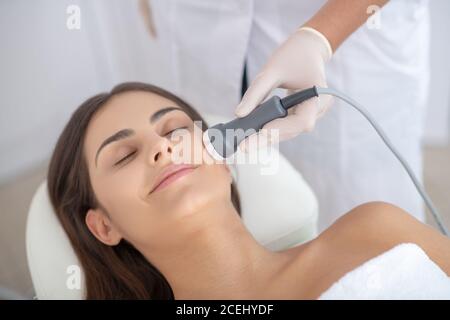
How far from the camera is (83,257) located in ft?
4.06

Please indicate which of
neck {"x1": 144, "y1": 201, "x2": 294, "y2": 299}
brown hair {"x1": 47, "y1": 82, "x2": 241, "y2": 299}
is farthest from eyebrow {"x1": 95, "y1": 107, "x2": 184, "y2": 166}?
neck {"x1": 144, "y1": 201, "x2": 294, "y2": 299}

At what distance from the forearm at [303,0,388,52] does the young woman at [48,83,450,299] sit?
1.21 ft

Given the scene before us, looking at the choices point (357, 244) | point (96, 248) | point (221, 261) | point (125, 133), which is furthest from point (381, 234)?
point (96, 248)

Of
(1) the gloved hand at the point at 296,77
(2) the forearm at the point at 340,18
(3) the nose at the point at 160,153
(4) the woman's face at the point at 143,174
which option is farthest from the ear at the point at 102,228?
(2) the forearm at the point at 340,18

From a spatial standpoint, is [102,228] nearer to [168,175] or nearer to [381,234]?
[168,175]

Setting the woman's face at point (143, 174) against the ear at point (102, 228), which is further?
the ear at point (102, 228)

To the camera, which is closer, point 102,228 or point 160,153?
point 160,153

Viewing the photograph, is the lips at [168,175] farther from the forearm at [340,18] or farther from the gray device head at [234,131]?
the forearm at [340,18]

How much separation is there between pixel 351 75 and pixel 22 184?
3.90 ft

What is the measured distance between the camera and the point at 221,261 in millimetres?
1053

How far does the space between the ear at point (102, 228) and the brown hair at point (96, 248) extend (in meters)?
0.05

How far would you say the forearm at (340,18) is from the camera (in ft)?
3.52

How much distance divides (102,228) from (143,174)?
0.24m
